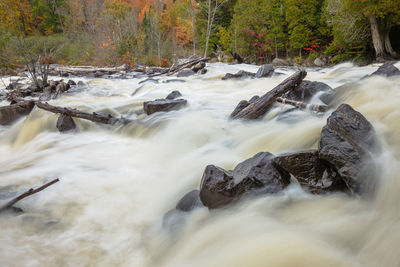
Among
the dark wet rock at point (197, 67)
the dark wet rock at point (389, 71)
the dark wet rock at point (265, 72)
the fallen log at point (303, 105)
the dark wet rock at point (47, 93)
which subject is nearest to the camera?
the fallen log at point (303, 105)

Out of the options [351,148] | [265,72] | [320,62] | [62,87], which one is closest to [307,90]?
[351,148]

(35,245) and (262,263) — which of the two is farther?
(35,245)

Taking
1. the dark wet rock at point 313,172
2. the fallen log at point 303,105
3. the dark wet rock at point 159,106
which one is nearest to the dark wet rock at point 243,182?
the dark wet rock at point 313,172

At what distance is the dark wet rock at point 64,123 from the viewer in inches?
172

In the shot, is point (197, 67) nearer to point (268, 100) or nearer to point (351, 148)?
point (268, 100)

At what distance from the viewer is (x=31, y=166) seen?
10.3 feet

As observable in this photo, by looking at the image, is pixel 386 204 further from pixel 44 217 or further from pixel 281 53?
pixel 281 53

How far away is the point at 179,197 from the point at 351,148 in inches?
58.7

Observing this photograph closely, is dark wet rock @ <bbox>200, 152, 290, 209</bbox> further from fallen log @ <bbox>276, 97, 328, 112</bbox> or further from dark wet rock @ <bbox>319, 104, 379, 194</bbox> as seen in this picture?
fallen log @ <bbox>276, 97, 328, 112</bbox>

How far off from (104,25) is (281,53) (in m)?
18.6

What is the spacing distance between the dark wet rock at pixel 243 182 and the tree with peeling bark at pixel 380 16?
10855 mm

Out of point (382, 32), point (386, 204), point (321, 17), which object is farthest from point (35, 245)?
point (321, 17)

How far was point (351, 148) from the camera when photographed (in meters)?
1.79

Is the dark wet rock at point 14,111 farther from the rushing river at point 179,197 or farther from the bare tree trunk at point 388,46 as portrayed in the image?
the bare tree trunk at point 388,46
